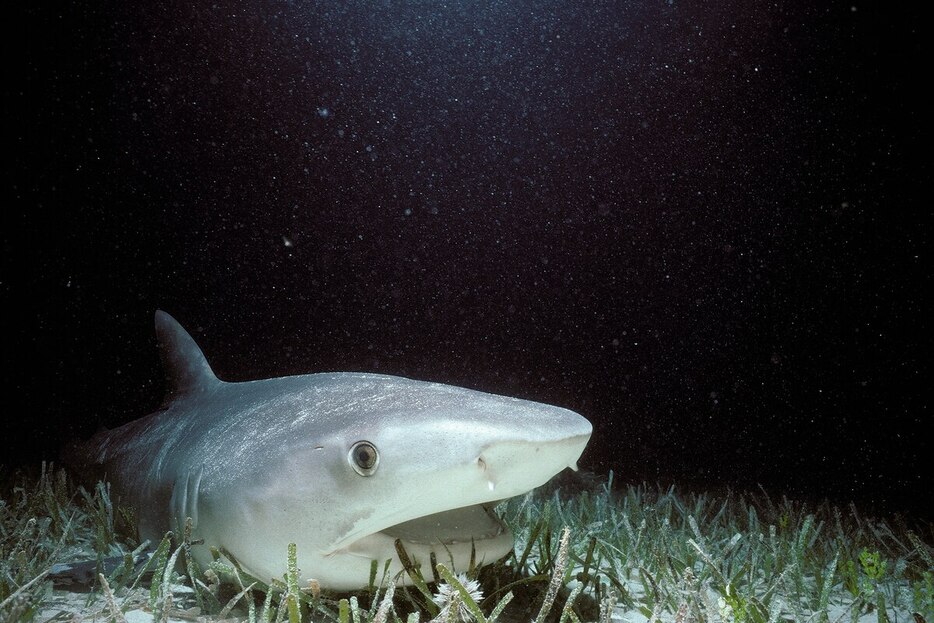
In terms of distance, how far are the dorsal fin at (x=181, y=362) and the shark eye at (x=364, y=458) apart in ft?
7.42

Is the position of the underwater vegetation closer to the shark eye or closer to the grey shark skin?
the grey shark skin

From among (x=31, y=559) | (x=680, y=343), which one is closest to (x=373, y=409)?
(x=31, y=559)

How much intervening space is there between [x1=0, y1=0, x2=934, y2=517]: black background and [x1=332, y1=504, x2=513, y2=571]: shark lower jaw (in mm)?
9260

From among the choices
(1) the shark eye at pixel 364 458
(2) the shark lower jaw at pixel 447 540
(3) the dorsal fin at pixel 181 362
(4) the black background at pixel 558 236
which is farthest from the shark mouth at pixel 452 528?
(4) the black background at pixel 558 236

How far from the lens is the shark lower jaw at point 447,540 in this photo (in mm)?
1516

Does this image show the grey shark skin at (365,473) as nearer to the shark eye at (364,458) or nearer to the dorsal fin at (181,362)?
the shark eye at (364,458)

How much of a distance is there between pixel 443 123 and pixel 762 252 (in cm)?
1100

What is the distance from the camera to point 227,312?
13266mm

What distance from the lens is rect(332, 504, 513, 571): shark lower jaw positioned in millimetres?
1516

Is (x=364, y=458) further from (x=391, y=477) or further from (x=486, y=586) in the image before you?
(x=486, y=586)

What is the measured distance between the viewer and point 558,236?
44.8ft

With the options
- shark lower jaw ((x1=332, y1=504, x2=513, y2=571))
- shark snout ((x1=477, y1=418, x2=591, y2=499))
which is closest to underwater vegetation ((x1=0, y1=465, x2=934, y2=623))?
shark lower jaw ((x1=332, y1=504, x2=513, y2=571))

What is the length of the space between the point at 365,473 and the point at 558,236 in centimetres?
1277

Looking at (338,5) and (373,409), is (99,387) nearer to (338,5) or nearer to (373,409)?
(338,5)
